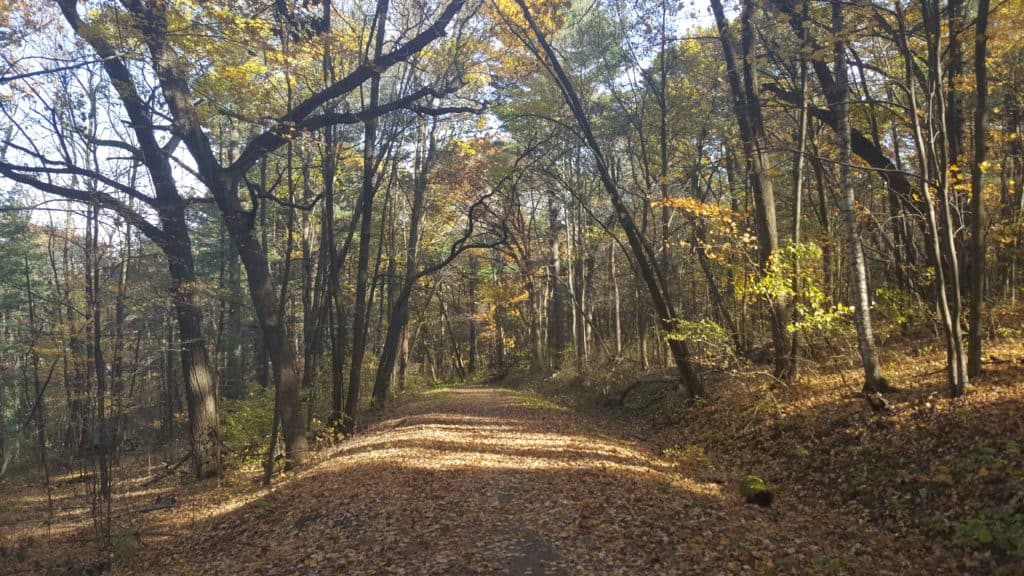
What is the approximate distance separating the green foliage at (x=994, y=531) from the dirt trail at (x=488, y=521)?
1.38 meters

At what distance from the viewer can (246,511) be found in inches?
363

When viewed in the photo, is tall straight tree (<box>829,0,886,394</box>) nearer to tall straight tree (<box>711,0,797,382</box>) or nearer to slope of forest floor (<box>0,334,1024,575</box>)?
slope of forest floor (<box>0,334,1024,575</box>)

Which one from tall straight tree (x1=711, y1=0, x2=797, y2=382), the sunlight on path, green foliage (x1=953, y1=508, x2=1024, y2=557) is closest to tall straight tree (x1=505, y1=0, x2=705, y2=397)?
tall straight tree (x1=711, y1=0, x2=797, y2=382)

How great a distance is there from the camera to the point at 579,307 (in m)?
21.6

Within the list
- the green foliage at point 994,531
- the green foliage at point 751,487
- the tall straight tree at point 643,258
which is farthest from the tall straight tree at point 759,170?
the green foliage at point 994,531

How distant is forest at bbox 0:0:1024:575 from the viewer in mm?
6488

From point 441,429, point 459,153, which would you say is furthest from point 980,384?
point 459,153

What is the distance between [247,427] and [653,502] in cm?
1321

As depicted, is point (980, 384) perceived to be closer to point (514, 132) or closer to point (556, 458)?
point (556, 458)

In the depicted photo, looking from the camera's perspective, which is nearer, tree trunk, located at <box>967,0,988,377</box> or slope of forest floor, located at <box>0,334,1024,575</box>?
slope of forest floor, located at <box>0,334,1024,575</box>

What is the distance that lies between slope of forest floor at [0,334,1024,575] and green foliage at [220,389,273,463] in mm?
1971

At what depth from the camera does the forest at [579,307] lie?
6.49 meters

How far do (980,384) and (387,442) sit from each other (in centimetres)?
1053

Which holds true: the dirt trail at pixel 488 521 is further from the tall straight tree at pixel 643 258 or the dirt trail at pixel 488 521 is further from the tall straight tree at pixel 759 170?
the tall straight tree at pixel 759 170
